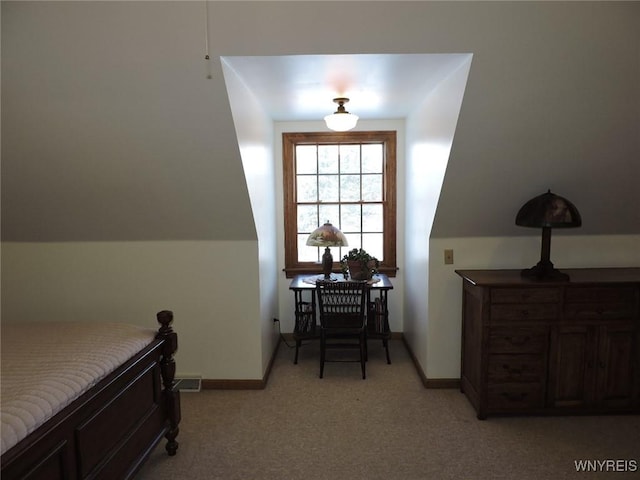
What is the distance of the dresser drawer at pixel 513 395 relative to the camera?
2.69 m

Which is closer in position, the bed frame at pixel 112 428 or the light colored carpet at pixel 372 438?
the bed frame at pixel 112 428

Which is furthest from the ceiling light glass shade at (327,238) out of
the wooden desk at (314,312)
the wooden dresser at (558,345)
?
the wooden dresser at (558,345)

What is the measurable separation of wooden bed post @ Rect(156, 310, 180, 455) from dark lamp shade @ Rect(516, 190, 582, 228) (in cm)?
234

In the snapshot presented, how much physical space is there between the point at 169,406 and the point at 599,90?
3.04 meters

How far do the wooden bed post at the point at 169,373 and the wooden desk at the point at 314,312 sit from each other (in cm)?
140

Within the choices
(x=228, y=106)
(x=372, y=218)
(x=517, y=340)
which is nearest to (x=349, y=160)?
(x=372, y=218)

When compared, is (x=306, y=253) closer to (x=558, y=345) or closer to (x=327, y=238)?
(x=327, y=238)

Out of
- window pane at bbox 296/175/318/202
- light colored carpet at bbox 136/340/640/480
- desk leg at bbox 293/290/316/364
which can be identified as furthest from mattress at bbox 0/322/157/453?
window pane at bbox 296/175/318/202

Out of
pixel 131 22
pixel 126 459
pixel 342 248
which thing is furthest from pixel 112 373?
pixel 342 248

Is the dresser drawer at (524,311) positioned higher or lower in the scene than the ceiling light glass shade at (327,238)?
lower

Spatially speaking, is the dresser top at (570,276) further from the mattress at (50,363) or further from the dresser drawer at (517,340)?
the mattress at (50,363)

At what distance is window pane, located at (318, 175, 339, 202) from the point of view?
13.7 feet

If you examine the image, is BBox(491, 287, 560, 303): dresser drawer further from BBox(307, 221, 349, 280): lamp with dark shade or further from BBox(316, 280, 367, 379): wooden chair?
BBox(307, 221, 349, 280): lamp with dark shade
